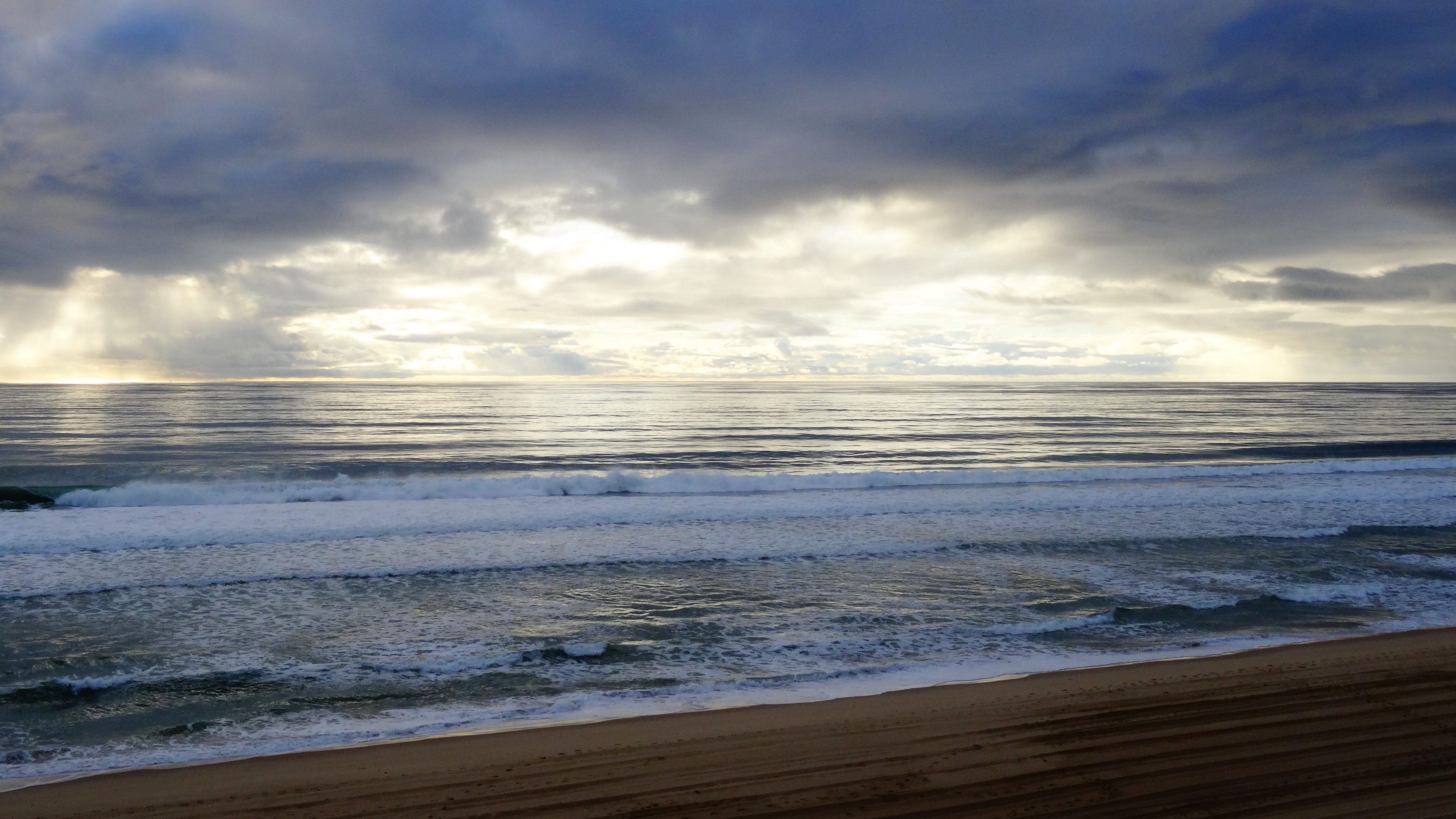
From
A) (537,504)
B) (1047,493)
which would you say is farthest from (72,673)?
(1047,493)

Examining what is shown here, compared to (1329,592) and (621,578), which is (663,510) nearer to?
(621,578)

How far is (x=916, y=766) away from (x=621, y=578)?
7632 millimetres

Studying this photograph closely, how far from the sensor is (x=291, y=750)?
20.2 feet

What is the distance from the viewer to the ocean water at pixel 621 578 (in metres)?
7.51

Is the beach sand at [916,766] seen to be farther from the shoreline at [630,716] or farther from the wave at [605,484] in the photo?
the wave at [605,484]

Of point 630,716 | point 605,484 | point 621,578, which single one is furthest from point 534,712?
point 605,484

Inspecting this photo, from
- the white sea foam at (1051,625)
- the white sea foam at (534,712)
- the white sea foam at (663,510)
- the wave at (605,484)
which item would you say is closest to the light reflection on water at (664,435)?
the wave at (605,484)

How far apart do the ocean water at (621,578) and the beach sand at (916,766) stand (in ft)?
2.14

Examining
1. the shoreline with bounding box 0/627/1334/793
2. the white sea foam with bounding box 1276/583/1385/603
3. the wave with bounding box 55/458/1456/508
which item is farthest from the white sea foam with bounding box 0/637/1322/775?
the wave with bounding box 55/458/1456/508

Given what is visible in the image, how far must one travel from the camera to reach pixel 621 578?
41.0 ft

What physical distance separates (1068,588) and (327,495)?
64.8 ft

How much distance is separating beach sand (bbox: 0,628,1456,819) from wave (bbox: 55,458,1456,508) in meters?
15.9

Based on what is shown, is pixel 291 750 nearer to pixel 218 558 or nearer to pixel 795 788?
pixel 795 788

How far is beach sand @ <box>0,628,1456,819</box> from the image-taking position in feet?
16.4
